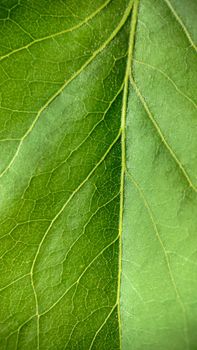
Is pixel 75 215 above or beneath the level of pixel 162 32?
beneath

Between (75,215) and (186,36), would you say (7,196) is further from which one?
(186,36)

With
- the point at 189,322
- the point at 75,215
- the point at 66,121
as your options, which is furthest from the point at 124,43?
the point at 189,322

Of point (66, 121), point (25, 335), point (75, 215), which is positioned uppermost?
point (66, 121)

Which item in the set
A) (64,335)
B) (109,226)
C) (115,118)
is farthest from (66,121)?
(64,335)

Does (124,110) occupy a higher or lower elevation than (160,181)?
higher

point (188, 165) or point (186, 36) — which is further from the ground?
point (186, 36)

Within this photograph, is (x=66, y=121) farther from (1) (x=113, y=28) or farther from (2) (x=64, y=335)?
(2) (x=64, y=335)
